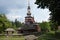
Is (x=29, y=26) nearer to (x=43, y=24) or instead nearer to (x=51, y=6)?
(x=43, y=24)

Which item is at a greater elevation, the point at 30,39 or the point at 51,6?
the point at 51,6

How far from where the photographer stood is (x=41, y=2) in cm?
2792

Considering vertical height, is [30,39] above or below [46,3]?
below

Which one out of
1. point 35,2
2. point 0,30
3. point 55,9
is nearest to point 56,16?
point 55,9

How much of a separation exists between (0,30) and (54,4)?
48996mm

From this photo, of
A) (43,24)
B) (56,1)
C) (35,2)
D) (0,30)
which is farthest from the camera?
(43,24)

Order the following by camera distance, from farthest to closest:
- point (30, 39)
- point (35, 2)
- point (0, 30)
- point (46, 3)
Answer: point (0, 30), point (35, 2), point (46, 3), point (30, 39)

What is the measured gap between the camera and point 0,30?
7200 centimetres

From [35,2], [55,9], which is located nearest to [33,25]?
[35,2]

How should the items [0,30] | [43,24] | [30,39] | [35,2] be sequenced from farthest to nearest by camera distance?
[43,24], [0,30], [35,2], [30,39]

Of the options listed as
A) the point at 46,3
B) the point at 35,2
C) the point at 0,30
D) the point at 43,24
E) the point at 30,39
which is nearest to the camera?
the point at 30,39

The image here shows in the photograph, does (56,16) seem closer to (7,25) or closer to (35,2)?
(35,2)

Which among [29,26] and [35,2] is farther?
[29,26]

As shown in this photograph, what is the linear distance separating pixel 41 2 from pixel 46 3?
3.50 ft
